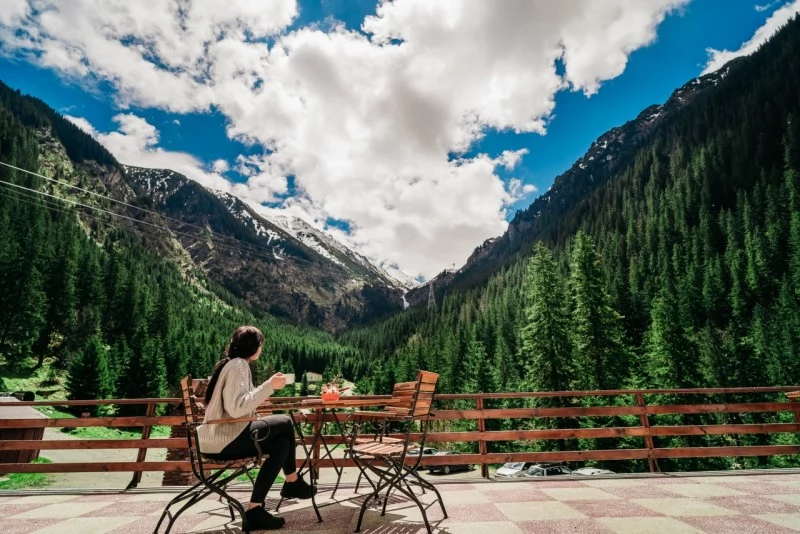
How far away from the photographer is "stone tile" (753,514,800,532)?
3.73 meters

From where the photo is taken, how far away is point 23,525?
166 inches

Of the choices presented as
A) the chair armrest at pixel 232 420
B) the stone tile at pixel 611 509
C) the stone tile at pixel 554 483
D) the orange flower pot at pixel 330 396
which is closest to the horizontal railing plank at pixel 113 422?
the orange flower pot at pixel 330 396

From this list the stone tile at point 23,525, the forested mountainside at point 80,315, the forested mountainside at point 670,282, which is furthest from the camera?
the forested mountainside at point 80,315

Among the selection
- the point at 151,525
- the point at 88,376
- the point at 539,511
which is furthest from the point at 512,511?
the point at 88,376

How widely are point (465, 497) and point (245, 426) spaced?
3.05m

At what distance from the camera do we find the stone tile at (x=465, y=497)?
15.9ft

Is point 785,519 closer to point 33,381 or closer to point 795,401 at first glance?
point 795,401

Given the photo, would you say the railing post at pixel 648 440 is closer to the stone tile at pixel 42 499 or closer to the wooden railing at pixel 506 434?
the wooden railing at pixel 506 434

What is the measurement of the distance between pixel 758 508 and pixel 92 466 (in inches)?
347

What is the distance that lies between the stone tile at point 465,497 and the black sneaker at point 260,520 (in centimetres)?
202

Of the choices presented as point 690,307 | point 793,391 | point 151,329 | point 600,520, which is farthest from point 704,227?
point 151,329

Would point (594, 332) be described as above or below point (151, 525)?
above

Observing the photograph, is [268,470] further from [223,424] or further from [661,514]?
[661,514]

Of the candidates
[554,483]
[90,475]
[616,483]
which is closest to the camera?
[616,483]
